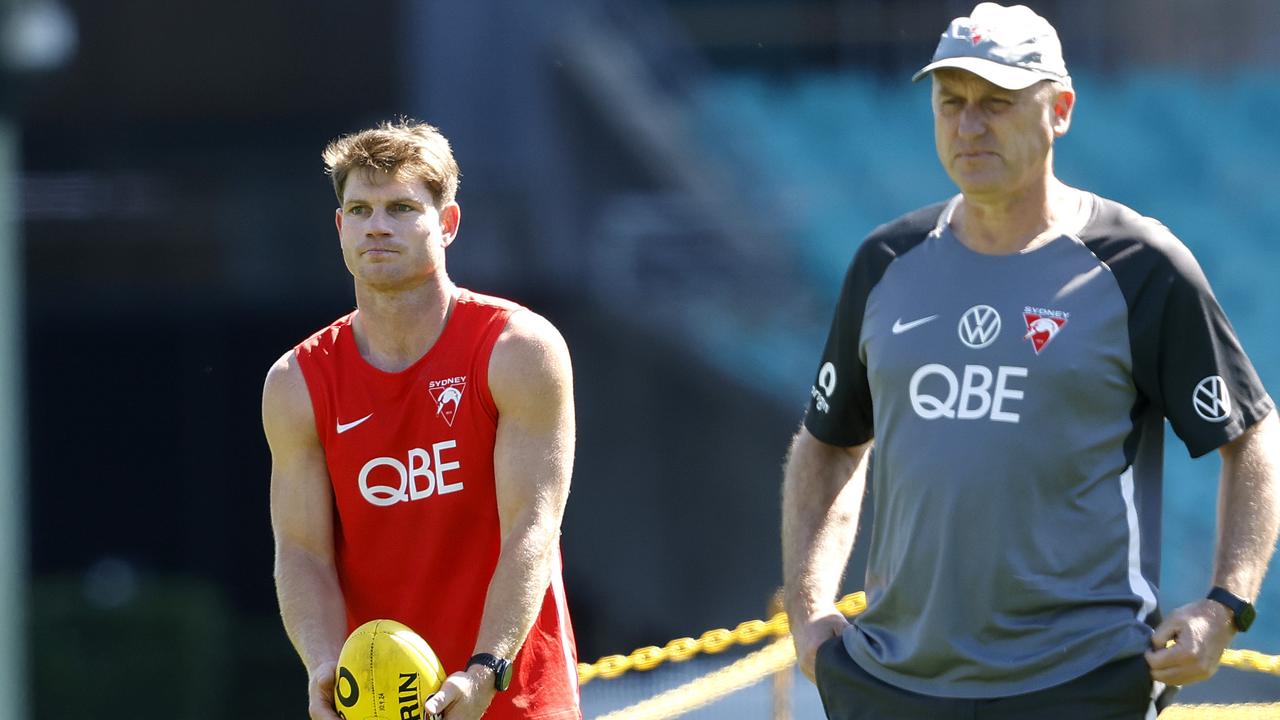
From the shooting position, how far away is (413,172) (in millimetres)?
3518

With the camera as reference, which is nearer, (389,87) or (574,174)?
(574,174)

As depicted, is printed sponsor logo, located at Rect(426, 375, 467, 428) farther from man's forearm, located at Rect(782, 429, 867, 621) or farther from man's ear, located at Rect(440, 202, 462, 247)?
man's forearm, located at Rect(782, 429, 867, 621)

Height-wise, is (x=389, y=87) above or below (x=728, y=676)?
above

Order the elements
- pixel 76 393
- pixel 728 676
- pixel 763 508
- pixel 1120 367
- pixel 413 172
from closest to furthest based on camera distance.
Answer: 1. pixel 1120 367
2. pixel 413 172
3. pixel 728 676
4. pixel 763 508
5. pixel 76 393

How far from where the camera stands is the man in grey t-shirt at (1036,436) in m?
3.04

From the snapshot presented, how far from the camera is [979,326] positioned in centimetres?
317

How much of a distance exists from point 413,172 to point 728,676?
2165mm

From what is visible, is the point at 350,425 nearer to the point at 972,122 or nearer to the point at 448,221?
the point at 448,221

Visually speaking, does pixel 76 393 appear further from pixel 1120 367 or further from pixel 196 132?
pixel 1120 367

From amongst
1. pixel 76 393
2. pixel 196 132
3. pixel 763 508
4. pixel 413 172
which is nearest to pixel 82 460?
pixel 76 393

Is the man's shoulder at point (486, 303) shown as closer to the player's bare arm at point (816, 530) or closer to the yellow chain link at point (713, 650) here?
the player's bare arm at point (816, 530)

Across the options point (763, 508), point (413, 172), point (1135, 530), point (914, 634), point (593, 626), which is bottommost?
point (593, 626)

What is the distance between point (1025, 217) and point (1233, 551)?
2.43 feet

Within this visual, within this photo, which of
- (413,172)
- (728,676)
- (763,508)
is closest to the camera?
(413,172)
